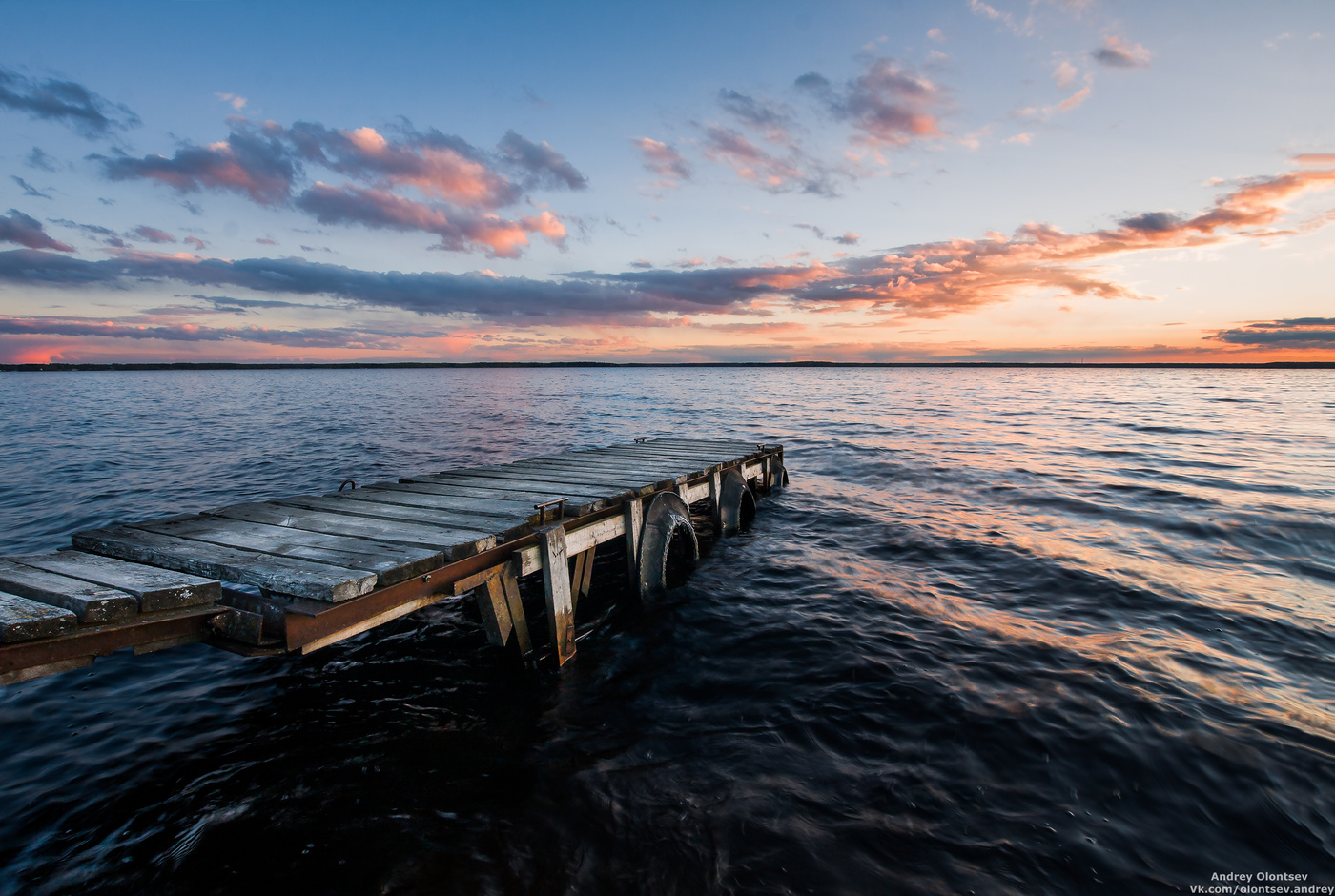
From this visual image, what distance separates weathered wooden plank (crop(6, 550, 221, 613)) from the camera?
347cm

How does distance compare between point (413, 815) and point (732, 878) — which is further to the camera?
point (413, 815)

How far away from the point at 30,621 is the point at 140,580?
887mm

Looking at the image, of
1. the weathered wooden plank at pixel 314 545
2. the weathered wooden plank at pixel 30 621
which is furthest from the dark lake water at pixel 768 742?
the weathered wooden plank at pixel 30 621

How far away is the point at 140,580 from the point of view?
12.3 feet

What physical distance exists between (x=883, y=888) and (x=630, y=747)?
229cm

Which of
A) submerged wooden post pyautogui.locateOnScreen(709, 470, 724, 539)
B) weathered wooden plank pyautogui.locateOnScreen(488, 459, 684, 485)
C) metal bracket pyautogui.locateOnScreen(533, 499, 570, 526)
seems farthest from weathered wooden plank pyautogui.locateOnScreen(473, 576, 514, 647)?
submerged wooden post pyautogui.locateOnScreen(709, 470, 724, 539)

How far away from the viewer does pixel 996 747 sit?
5113 mm

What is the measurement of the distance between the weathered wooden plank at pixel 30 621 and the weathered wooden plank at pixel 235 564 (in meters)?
1.10

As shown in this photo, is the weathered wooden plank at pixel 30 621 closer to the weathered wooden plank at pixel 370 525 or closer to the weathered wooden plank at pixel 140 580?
the weathered wooden plank at pixel 140 580

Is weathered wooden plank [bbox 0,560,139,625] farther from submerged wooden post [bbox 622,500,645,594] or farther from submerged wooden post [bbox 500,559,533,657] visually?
submerged wooden post [bbox 622,500,645,594]

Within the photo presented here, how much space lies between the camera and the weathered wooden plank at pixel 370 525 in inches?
207

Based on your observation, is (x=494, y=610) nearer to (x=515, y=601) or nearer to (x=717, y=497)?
(x=515, y=601)

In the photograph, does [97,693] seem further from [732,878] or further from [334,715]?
[732,878]

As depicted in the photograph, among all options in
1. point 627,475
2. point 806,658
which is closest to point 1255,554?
point 806,658
